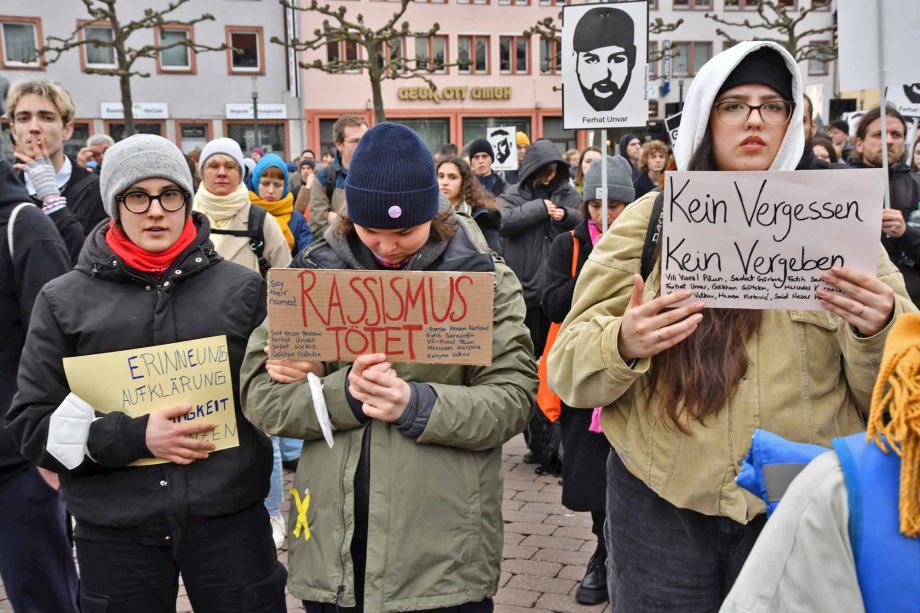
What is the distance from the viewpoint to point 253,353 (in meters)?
2.75

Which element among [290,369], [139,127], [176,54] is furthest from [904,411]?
[176,54]

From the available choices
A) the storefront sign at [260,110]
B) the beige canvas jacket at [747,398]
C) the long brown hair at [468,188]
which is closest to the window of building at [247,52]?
the storefront sign at [260,110]

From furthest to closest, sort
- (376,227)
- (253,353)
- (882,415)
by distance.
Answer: (253,353) → (376,227) → (882,415)

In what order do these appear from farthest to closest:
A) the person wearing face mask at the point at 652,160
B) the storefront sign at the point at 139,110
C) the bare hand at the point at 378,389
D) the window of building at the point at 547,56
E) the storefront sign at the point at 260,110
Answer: the window of building at the point at 547,56 < the storefront sign at the point at 260,110 < the storefront sign at the point at 139,110 < the person wearing face mask at the point at 652,160 < the bare hand at the point at 378,389

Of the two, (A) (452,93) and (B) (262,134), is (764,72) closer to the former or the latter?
(B) (262,134)

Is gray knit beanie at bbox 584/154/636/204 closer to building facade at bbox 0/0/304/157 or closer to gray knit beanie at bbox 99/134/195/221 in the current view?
gray knit beanie at bbox 99/134/195/221

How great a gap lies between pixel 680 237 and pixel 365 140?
3.08ft

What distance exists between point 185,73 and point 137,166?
38.6 m

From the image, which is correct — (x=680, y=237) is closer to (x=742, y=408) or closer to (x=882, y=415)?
(x=742, y=408)

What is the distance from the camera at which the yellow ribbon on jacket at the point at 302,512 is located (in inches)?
103

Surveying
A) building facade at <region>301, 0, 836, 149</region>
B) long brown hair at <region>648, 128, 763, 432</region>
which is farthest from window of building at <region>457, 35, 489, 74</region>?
long brown hair at <region>648, 128, 763, 432</region>

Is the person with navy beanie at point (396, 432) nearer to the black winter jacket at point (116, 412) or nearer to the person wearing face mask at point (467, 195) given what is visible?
the black winter jacket at point (116, 412)

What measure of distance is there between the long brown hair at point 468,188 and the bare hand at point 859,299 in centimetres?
449

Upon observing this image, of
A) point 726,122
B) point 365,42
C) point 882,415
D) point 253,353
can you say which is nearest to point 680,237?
point 726,122
